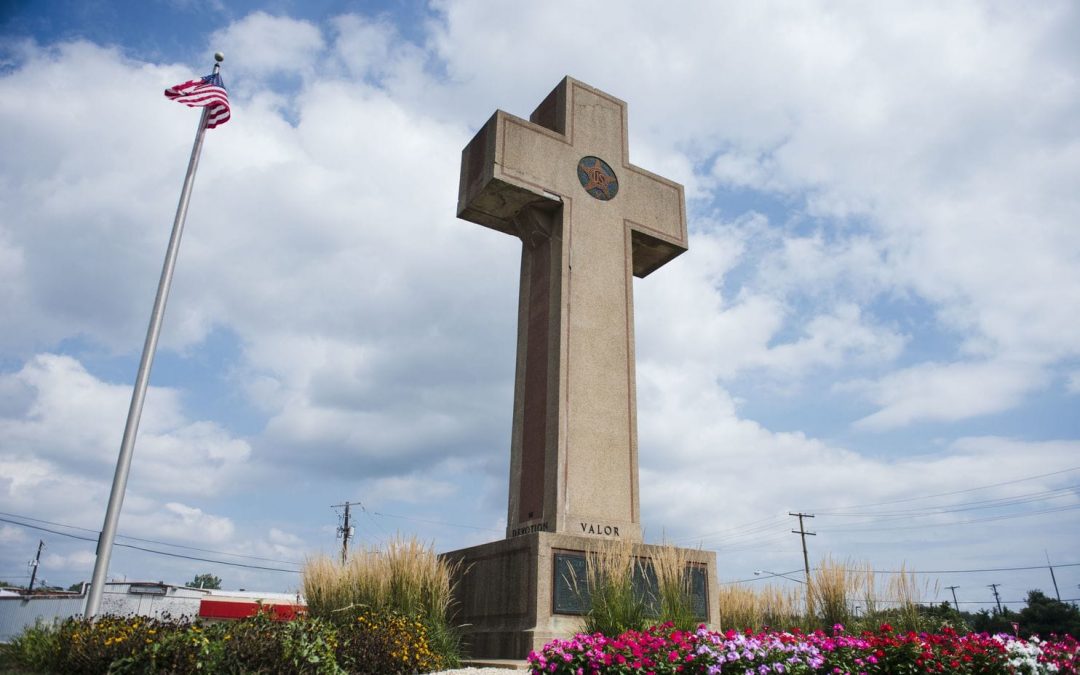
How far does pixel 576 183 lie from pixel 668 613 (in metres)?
6.39

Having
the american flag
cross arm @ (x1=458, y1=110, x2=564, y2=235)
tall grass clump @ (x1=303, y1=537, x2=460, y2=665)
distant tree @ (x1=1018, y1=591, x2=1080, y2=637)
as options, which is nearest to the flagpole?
the american flag

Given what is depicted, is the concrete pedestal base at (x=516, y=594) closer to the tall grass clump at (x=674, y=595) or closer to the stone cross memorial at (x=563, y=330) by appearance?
the stone cross memorial at (x=563, y=330)

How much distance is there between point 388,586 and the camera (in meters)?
7.61

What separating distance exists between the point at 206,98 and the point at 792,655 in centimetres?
1016

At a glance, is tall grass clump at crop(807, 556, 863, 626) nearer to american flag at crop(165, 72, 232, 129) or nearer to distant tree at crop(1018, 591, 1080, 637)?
american flag at crop(165, 72, 232, 129)

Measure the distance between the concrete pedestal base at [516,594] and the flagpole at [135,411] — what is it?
3823 mm

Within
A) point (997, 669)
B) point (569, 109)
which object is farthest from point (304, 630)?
point (569, 109)

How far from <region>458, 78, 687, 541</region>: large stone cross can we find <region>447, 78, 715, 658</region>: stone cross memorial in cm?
2

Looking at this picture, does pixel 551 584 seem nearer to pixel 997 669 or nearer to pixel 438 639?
pixel 438 639

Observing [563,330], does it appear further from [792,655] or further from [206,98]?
[206,98]

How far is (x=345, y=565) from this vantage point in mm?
7875

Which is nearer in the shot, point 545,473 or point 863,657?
point 863,657

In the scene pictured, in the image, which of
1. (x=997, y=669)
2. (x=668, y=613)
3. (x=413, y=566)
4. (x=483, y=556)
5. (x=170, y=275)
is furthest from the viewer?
(x=170, y=275)

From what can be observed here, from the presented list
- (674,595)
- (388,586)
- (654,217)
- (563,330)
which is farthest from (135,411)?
(654,217)
